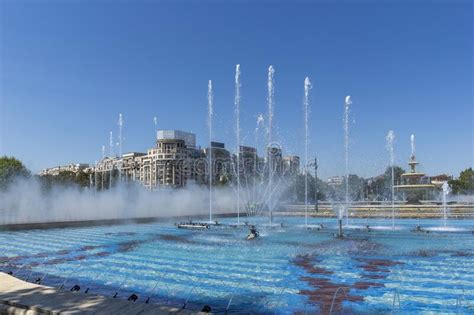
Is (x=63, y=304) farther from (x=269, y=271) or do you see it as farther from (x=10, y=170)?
(x=10, y=170)

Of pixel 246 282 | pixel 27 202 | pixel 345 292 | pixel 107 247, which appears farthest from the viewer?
pixel 27 202

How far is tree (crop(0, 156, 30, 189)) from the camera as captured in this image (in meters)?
56.6

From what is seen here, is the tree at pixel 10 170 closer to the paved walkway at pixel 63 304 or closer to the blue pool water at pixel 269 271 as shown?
the blue pool water at pixel 269 271

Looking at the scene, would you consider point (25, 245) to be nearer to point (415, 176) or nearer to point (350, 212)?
point (350, 212)

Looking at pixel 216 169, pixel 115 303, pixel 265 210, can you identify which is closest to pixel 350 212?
pixel 265 210

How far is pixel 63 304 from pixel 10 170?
59079 mm

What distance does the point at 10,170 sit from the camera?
5822 centimetres

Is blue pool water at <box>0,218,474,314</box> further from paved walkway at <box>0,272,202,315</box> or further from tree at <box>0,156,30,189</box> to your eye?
tree at <box>0,156,30,189</box>

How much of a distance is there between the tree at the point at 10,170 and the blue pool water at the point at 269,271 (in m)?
40.4

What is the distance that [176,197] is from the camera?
49625 mm

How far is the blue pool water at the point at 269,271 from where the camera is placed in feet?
29.2

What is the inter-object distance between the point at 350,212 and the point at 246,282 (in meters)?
36.5

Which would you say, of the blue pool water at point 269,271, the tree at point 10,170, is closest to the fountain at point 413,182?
the blue pool water at point 269,271

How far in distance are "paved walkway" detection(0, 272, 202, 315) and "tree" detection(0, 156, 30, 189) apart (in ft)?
175
